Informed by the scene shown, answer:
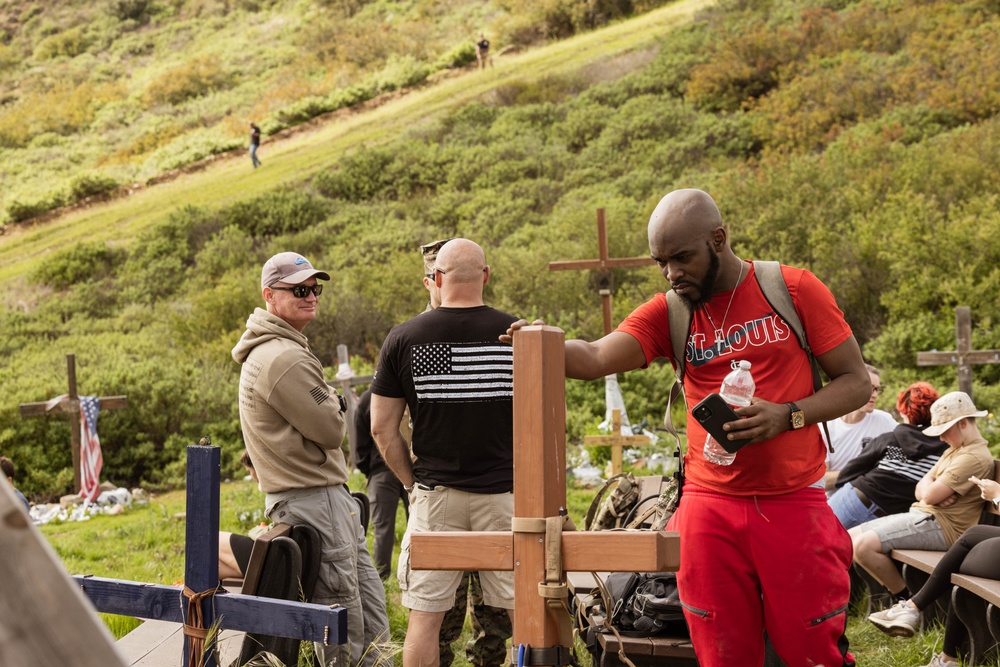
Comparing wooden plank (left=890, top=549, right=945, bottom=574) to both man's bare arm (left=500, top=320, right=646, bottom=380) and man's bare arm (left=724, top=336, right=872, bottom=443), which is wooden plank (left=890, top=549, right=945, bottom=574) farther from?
man's bare arm (left=500, top=320, right=646, bottom=380)

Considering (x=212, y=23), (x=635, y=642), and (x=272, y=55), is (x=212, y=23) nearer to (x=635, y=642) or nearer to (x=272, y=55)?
(x=272, y=55)

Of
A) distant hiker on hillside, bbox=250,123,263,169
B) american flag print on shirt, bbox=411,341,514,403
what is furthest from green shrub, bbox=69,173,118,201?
american flag print on shirt, bbox=411,341,514,403

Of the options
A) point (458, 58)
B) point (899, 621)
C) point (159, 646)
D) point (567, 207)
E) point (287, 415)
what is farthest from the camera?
point (458, 58)

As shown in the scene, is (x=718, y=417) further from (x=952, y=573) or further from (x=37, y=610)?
(x=952, y=573)

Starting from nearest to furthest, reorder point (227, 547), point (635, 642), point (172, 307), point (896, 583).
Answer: point (635, 642) → point (227, 547) → point (896, 583) → point (172, 307)

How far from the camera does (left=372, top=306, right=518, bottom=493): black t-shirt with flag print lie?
3.63 metres

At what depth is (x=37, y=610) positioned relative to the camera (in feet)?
3.27

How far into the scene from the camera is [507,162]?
A: 25.7m

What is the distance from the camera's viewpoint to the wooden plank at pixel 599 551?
2.12 metres

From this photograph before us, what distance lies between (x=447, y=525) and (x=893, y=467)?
2.96 m

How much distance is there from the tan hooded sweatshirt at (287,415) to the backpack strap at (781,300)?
6.12ft

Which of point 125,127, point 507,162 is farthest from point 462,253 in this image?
point 125,127

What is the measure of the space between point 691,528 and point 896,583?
286 centimetres

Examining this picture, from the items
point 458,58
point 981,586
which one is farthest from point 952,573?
point 458,58
